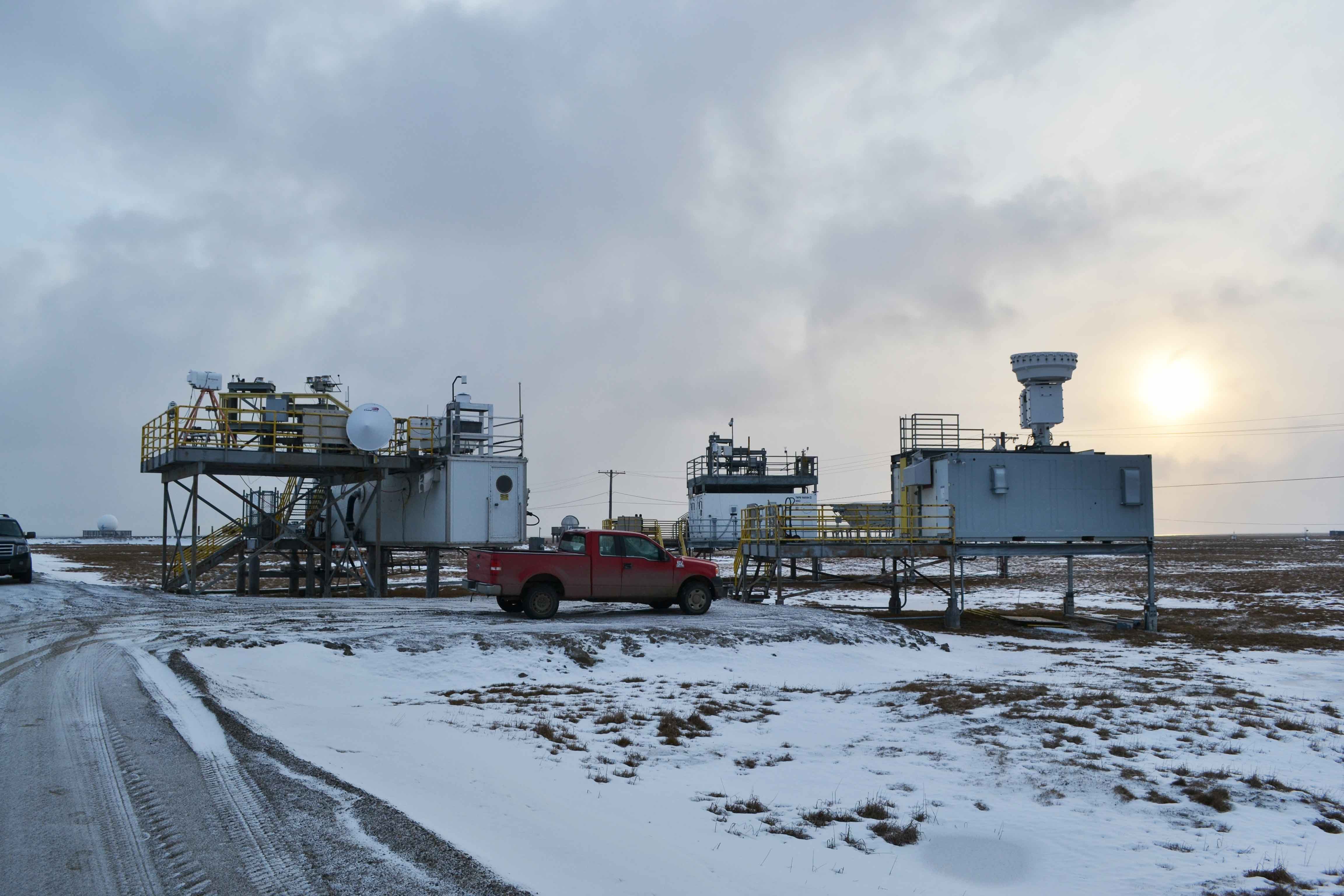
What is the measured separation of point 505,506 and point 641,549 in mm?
12415

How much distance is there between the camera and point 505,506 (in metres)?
31.7

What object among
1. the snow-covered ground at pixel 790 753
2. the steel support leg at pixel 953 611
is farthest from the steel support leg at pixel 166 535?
the steel support leg at pixel 953 611

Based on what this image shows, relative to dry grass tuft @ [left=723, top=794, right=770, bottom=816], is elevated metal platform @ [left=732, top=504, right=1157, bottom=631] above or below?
above

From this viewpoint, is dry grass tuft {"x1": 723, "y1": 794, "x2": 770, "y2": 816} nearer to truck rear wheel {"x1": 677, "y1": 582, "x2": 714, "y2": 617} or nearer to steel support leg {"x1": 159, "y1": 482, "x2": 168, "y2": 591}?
truck rear wheel {"x1": 677, "y1": 582, "x2": 714, "y2": 617}

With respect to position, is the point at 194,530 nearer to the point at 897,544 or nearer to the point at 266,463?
the point at 266,463

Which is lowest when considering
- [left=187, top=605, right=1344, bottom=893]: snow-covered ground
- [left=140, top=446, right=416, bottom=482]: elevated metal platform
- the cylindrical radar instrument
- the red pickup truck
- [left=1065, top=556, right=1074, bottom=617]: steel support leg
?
[left=1065, top=556, right=1074, bottom=617]: steel support leg

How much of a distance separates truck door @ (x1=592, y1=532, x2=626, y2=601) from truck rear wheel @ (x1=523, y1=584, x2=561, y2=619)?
0.87 meters

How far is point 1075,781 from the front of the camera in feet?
27.9

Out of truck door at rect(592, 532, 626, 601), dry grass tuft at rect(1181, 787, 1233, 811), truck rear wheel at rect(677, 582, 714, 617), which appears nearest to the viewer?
dry grass tuft at rect(1181, 787, 1233, 811)

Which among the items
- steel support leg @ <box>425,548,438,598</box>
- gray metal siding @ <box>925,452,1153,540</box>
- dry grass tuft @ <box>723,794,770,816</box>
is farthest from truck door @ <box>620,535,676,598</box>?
steel support leg @ <box>425,548,438,598</box>

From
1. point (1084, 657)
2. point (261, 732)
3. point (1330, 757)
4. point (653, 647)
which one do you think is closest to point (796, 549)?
point (1084, 657)

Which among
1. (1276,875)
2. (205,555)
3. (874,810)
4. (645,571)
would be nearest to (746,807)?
(874,810)

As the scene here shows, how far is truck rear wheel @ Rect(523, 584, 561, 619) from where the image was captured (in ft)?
63.2

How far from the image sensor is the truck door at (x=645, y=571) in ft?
65.8
